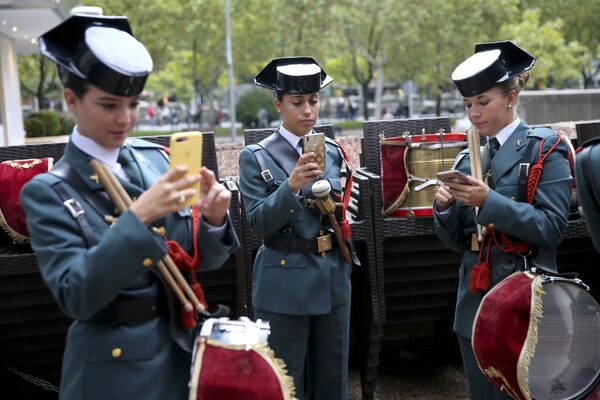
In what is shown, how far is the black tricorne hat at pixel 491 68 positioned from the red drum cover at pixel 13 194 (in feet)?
7.94

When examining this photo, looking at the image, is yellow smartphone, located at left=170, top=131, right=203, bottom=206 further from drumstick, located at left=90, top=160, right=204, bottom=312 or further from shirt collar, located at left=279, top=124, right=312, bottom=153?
shirt collar, located at left=279, top=124, right=312, bottom=153

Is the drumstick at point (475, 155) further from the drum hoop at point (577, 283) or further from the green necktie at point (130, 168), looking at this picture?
the green necktie at point (130, 168)

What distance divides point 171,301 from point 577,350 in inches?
78.3

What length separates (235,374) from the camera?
8.30ft

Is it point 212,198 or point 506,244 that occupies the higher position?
point 212,198

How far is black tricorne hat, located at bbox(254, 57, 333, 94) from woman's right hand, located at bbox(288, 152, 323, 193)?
1.89 ft

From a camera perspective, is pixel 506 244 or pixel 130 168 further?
pixel 506 244

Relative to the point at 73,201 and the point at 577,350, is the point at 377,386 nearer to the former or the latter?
the point at 577,350

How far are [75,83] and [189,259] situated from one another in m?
0.68

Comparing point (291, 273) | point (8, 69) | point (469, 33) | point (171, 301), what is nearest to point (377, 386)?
point (291, 273)

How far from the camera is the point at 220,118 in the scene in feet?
151

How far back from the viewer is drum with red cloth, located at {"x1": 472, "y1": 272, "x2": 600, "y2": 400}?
340 cm

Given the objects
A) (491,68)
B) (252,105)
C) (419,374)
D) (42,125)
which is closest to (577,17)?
(252,105)

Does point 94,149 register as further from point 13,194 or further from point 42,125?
point 42,125
